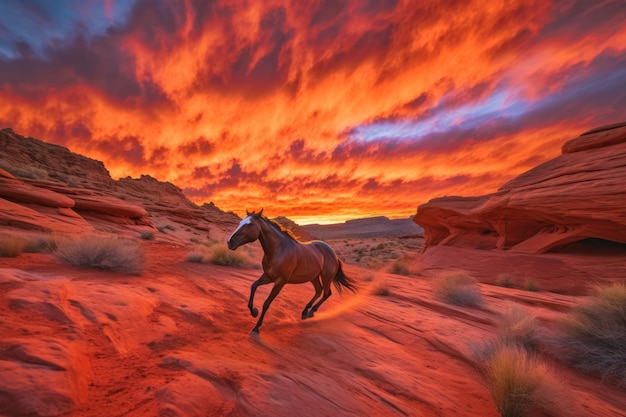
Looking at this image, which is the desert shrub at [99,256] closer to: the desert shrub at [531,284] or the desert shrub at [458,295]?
the desert shrub at [458,295]

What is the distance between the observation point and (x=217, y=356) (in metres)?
3.14

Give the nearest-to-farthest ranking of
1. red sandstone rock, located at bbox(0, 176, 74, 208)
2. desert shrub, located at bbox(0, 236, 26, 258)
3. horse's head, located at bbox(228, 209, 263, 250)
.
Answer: horse's head, located at bbox(228, 209, 263, 250) → desert shrub, located at bbox(0, 236, 26, 258) → red sandstone rock, located at bbox(0, 176, 74, 208)

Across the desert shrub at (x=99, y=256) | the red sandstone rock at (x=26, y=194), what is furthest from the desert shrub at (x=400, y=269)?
the red sandstone rock at (x=26, y=194)

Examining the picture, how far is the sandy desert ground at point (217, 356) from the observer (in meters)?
2.14

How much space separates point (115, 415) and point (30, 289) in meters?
2.74

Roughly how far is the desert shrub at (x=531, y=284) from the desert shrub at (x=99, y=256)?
15.7 metres

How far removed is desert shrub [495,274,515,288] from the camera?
1351 cm

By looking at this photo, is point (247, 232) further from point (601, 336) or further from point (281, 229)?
point (601, 336)

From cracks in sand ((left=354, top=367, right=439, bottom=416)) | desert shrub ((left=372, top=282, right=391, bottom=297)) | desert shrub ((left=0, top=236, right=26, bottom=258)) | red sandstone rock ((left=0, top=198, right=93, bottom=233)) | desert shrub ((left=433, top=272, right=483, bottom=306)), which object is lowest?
desert shrub ((left=433, top=272, right=483, bottom=306))

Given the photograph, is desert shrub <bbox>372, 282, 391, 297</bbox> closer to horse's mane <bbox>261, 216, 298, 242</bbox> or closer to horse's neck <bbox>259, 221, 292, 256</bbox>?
horse's mane <bbox>261, 216, 298, 242</bbox>

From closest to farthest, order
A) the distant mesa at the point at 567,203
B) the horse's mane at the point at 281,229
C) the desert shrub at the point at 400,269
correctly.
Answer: the horse's mane at the point at 281,229, the distant mesa at the point at 567,203, the desert shrub at the point at 400,269

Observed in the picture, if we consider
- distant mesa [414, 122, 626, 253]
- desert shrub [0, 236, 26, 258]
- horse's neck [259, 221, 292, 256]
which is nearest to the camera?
horse's neck [259, 221, 292, 256]

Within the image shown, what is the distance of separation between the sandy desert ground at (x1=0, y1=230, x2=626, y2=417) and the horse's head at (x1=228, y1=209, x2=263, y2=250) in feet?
4.56

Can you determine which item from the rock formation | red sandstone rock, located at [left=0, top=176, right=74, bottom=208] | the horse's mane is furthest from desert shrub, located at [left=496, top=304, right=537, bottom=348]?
red sandstone rock, located at [left=0, top=176, right=74, bottom=208]
